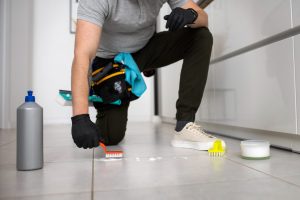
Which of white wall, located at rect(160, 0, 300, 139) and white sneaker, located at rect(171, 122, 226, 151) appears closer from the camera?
white wall, located at rect(160, 0, 300, 139)

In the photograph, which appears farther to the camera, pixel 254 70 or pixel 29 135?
pixel 254 70

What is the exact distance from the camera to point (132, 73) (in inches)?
54.3

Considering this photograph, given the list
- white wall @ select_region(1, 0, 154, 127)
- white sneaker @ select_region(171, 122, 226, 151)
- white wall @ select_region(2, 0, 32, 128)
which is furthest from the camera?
white wall @ select_region(1, 0, 154, 127)

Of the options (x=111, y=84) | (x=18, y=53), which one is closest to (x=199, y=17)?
(x=111, y=84)

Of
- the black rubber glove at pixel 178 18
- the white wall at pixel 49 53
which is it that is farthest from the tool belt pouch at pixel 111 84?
the white wall at pixel 49 53

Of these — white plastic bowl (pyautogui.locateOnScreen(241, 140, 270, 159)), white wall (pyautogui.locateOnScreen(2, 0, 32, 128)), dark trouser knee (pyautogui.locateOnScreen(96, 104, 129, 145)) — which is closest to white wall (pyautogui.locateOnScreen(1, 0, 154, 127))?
white wall (pyautogui.locateOnScreen(2, 0, 32, 128))

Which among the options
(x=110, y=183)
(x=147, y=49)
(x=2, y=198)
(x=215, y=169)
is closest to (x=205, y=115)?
(x=147, y=49)

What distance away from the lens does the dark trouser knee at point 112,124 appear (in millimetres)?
1515

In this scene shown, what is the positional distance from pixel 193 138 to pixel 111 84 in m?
0.47

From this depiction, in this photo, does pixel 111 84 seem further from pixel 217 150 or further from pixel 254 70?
pixel 254 70

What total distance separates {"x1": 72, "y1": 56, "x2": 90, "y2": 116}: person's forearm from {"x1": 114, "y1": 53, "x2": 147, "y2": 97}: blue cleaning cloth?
1.26 feet

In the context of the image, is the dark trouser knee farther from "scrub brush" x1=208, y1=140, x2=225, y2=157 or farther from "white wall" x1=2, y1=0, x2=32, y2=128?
"white wall" x1=2, y1=0, x2=32, y2=128

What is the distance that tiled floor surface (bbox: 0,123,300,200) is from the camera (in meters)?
0.65

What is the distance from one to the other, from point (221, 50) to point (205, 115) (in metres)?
0.51
